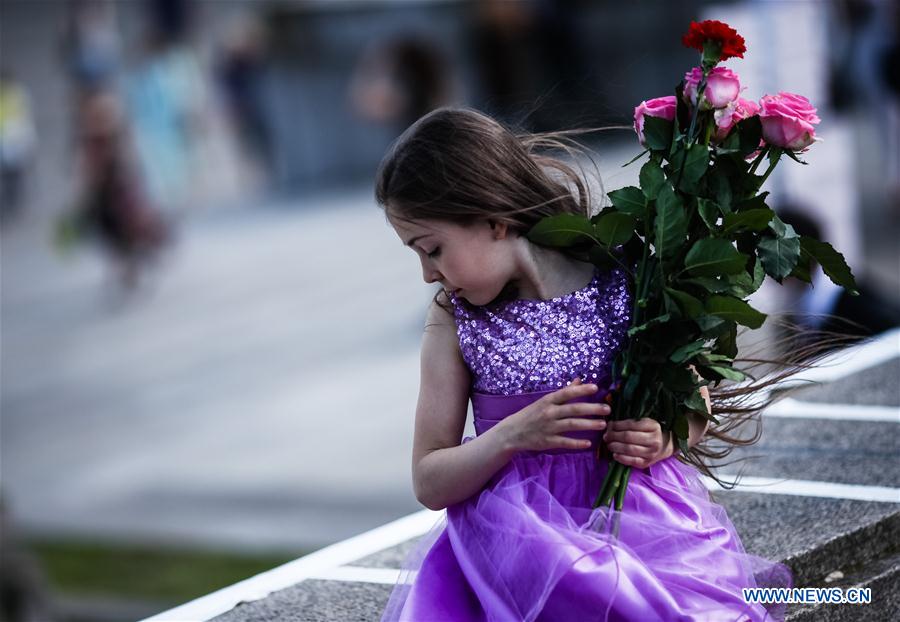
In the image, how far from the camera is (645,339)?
2574 millimetres

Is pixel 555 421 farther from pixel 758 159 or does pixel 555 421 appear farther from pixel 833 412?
pixel 833 412

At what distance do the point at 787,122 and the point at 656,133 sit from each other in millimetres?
247

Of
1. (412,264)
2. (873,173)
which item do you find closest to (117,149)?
(412,264)

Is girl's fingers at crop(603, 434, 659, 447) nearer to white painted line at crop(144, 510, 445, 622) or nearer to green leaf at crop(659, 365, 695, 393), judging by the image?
green leaf at crop(659, 365, 695, 393)

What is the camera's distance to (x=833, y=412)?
4.28m

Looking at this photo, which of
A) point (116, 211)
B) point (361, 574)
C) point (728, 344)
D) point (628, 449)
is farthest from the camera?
point (116, 211)

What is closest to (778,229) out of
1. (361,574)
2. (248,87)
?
(361,574)

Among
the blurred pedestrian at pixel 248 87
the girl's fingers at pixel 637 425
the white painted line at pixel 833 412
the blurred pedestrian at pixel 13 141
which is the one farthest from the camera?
the blurred pedestrian at pixel 13 141

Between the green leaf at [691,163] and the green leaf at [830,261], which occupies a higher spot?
the green leaf at [691,163]

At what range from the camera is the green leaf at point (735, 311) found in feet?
8.23

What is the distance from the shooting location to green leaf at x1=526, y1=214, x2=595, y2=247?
2611 mm

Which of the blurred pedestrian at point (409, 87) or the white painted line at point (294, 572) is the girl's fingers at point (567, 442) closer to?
the white painted line at point (294, 572)

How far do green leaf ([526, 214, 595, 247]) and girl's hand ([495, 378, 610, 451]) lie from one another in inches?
12.1

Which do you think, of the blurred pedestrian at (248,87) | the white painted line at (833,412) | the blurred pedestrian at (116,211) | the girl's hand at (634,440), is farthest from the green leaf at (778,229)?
the blurred pedestrian at (248,87)
